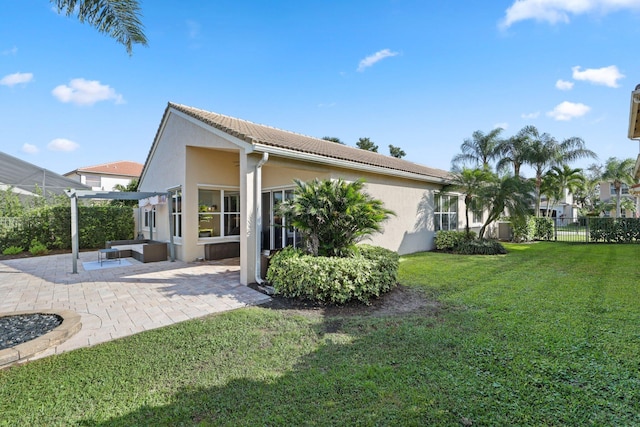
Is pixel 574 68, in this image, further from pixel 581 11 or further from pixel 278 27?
pixel 278 27

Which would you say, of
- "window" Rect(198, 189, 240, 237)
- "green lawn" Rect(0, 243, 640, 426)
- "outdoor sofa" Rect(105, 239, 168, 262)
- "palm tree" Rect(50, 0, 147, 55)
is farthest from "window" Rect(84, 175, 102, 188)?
"green lawn" Rect(0, 243, 640, 426)

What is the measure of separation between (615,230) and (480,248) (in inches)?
428

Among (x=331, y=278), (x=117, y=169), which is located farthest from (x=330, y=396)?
(x=117, y=169)

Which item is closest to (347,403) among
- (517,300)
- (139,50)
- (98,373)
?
(98,373)

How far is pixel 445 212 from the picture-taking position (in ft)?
51.8

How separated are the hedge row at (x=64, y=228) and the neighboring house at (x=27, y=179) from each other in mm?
2965

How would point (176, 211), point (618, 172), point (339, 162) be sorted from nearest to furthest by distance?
point (339, 162)
point (176, 211)
point (618, 172)

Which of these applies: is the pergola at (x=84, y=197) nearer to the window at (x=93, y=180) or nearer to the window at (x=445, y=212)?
the window at (x=445, y=212)

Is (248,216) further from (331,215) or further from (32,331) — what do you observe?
(32,331)

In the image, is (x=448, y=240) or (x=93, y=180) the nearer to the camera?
(x=448, y=240)

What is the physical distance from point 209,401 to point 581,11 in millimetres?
13746

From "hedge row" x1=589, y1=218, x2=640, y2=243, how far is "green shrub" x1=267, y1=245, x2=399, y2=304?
18797mm

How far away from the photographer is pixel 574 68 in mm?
11750

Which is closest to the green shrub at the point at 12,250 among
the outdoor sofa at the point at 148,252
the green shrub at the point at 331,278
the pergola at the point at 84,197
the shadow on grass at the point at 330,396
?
the outdoor sofa at the point at 148,252
